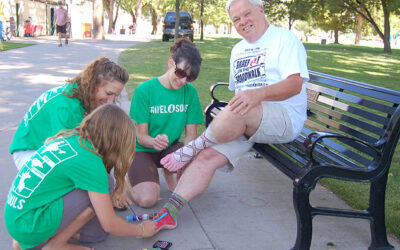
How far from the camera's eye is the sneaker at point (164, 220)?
2721 millimetres

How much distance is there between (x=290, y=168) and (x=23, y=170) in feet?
5.32

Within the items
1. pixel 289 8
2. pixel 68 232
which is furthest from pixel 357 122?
pixel 289 8

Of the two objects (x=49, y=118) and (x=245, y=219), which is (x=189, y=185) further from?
(x=49, y=118)

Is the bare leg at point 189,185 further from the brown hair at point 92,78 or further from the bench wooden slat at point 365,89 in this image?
the bench wooden slat at point 365,89

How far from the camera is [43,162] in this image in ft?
7.12

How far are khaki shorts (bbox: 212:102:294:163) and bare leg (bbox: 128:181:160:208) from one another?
65 cm

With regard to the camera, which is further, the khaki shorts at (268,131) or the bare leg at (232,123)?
the khaki shorts at (268,131)

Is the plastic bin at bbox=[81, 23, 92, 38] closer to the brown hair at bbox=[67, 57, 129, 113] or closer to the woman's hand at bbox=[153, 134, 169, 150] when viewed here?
the woman's hand at bbox=[153, 134, 169, 150]

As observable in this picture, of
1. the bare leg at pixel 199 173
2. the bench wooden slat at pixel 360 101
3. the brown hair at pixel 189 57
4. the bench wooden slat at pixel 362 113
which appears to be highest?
the brown hair at pixel 189 57

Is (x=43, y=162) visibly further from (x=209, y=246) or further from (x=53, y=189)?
(x=209, y=246)

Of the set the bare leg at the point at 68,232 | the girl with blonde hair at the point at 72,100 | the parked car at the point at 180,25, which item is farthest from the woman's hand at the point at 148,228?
the parked car at the point at 180,25

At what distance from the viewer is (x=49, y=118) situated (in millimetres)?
2664

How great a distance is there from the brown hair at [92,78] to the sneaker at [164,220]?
0.83 m

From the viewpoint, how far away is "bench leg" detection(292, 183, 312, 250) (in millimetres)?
2364
